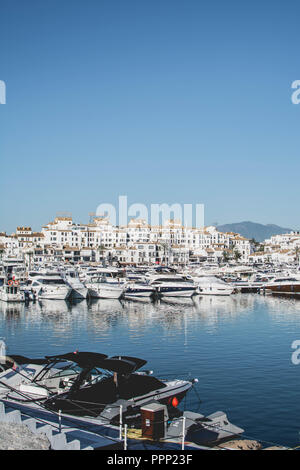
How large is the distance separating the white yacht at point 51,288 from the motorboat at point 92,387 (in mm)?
37031

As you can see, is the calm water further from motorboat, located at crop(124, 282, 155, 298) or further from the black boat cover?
the black boat cover

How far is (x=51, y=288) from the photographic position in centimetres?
5469

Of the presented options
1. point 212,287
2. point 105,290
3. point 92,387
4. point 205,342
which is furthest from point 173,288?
point 92,387

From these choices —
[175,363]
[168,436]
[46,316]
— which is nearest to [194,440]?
[168,436]

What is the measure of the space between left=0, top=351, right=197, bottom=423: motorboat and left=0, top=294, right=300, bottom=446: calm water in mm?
2328

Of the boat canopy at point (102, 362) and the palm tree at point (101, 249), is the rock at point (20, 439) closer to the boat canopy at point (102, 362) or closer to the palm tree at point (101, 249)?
the boat canopy at point (102, 362)

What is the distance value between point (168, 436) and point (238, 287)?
56068 mm

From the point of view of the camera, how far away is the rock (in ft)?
30.9

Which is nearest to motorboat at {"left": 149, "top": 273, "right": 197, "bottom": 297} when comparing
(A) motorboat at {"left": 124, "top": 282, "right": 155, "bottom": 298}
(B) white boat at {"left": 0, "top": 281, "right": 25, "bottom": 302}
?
(A) motorboat at {"left": 124, "top": 282, "right": 155, "bottom": 298}

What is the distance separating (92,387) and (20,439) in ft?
20.5

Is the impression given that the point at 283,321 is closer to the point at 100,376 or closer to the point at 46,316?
the point at 46,316

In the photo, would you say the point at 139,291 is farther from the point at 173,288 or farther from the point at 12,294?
the point at 12,294
